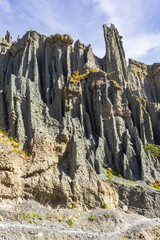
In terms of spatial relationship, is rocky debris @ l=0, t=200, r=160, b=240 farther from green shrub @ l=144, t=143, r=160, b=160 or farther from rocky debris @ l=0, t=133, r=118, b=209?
green shrub @ l=144, t=143, r=160, b=160

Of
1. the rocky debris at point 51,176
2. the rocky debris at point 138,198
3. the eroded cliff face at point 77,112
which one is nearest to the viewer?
the rocky debris at point 51,176

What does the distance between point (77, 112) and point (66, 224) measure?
22.3 meters

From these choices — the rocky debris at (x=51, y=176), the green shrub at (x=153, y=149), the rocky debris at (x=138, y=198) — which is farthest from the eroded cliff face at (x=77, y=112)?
the rocky debris at (x=138, y=198)

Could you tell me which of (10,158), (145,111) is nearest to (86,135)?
(145,111)

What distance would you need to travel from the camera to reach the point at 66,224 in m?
18.7

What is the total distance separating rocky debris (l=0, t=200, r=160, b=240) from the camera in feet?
52.8

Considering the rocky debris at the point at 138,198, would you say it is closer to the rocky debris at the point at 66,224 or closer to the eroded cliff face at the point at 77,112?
the eroded cliff face at the point at 77,112

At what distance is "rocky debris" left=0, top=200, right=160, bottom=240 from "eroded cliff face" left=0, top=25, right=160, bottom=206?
151 centimetres

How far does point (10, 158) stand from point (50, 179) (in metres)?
3.82

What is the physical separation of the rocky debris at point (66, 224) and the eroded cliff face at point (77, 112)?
1.51 m

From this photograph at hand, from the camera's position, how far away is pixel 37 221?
17.7 meters

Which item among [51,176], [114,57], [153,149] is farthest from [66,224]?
[114,57]

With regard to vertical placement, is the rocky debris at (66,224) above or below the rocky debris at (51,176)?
below

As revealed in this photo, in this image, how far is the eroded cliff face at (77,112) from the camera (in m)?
22.1
